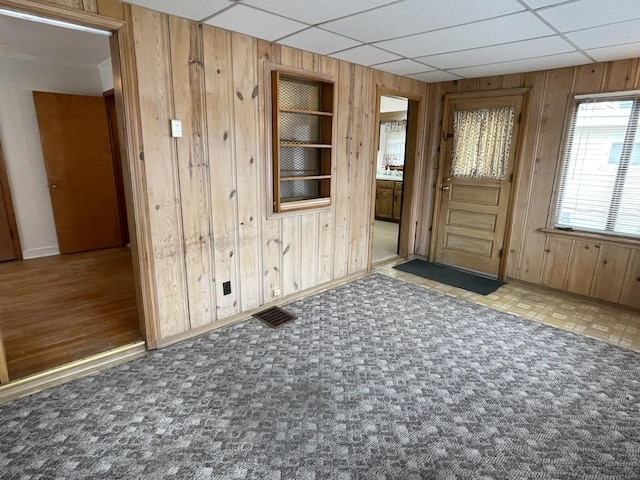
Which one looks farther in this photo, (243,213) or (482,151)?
(482,151)

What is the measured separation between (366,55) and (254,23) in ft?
4.08

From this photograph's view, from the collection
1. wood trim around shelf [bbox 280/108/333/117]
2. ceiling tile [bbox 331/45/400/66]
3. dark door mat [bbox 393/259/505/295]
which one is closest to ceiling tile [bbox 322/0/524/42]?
ceiling tile [bbox 331/45/400/66]

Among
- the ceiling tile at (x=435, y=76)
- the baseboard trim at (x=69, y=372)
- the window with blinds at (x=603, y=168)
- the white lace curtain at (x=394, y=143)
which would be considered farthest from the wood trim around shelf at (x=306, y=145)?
the white lace curtain at (x=394, y=143)

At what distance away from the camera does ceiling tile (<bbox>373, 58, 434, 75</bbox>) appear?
3.57 m

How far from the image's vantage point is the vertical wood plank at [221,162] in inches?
105

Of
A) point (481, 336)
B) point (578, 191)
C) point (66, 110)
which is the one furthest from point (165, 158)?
point (578, 191)

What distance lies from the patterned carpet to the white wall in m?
3.39

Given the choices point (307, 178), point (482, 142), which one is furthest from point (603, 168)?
point (307, 178)

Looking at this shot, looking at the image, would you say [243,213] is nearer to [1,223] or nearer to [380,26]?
[380,26]

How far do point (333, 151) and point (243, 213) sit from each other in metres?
1.21

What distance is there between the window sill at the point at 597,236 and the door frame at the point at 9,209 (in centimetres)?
638

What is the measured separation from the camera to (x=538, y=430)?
193 centimetres

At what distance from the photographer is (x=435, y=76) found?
4211 millimetres

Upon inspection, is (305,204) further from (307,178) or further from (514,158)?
(514,158)
